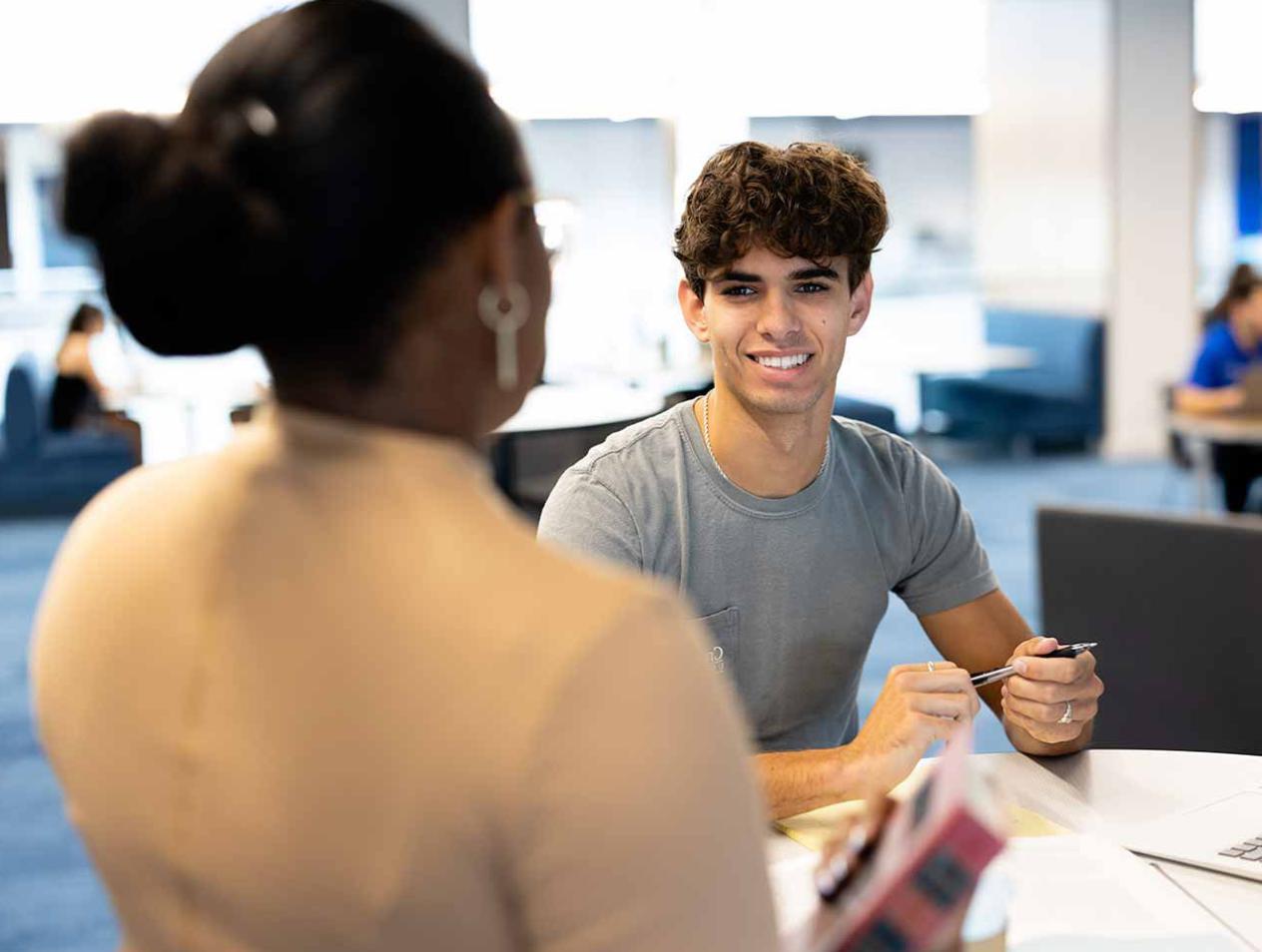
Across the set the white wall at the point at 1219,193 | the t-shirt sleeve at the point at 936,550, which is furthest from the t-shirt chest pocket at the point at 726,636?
the white wall at the point at 1219,193

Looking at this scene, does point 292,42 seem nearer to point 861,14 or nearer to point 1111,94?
point 1111,94

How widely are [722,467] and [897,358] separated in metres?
7.23

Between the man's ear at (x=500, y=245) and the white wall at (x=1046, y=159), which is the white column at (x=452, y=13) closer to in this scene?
the white wall at (x=1046, y=159)

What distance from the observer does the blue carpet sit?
124 inches

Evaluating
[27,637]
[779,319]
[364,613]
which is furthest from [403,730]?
[27,637]

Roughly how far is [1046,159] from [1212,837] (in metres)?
8.83

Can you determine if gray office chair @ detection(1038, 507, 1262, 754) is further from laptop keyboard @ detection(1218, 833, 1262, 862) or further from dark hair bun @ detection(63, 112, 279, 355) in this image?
dark hair bun @ detection(63, 112, 279, 355)

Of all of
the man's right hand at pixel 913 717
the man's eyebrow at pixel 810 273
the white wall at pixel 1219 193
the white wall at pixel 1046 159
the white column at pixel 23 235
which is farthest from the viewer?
the white wall at pixel 1219 193

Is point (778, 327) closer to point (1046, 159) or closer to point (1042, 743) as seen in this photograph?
point (1042, 743)

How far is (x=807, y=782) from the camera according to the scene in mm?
1509

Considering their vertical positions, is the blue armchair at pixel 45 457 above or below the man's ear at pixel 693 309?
below

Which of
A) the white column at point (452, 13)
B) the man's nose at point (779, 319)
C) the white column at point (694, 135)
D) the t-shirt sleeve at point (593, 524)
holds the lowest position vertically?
the t-shirt sleeve at point (593, 524)

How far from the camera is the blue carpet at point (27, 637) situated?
3157 mm

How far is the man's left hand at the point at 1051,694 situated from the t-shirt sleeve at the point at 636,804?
109 centimetres
